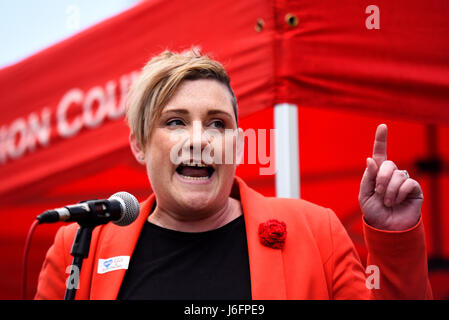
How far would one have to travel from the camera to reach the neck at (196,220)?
145 cm

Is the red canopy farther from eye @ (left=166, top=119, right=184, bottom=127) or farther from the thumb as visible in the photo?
the thumb

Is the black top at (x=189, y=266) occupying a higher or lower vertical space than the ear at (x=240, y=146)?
lower

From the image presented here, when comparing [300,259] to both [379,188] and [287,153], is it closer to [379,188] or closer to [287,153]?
[379,188]

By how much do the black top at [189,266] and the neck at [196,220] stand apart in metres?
0.02

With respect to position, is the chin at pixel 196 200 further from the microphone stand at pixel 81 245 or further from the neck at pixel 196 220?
the microphone stand at pixel 81 245

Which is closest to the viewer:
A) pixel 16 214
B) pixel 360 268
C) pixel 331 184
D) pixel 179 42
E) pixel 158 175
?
pixel 360 268

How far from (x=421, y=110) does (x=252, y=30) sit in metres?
0.76

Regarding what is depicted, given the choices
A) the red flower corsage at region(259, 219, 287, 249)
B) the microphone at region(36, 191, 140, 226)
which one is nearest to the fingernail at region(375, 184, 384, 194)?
the red flower corsage at region(259, 219, 287, 249)

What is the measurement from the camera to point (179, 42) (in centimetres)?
221

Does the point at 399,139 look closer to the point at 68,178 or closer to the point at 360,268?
the point at 360,268

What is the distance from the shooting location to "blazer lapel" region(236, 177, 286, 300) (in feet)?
4.01

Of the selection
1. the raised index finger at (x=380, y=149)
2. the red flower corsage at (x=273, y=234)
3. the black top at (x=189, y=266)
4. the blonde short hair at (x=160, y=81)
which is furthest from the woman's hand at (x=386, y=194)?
the blonde short hair at (x=160, y=81)
